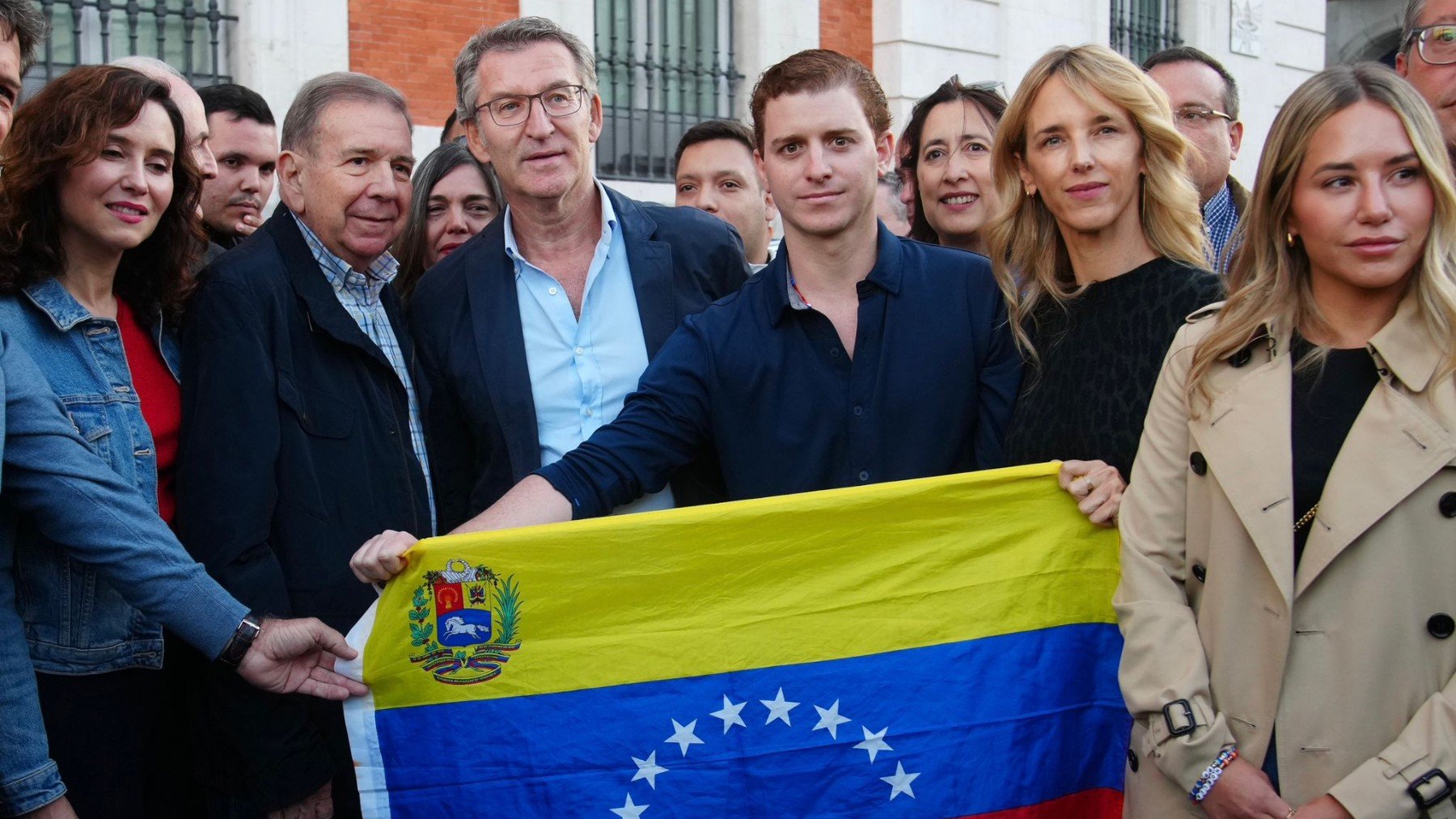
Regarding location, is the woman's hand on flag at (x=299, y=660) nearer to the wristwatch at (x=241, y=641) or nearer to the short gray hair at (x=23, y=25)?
the wristwatch at (x=241, y=641)

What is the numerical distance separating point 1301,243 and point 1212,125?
9.16 feet

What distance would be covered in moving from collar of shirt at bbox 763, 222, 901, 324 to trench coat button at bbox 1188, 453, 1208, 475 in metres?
Answer: 0.93

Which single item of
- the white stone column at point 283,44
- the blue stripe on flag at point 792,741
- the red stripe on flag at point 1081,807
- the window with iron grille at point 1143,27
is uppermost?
the window with iron grille at point 1143,27

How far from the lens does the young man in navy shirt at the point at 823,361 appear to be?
3266mm

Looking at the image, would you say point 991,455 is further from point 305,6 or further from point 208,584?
point 305,6

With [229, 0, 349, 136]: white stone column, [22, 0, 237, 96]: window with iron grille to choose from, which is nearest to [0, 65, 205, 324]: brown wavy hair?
[22, 0, 237, 96]: window with iron grille

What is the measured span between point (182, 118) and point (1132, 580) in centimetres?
252

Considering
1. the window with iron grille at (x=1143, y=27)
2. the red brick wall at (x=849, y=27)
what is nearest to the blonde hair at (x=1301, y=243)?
the red brick wall at (x=849, y=27)

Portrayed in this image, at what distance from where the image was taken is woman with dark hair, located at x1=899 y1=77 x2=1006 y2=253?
483 centimetres

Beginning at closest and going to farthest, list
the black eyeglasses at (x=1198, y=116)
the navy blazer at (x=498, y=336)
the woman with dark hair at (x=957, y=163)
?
the navy blazer at (x=498, y=336)
the woman with dark hair at (x=957, y=163)
the black eyeglasses at (x=1198, y=116)

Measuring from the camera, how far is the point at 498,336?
368 cm

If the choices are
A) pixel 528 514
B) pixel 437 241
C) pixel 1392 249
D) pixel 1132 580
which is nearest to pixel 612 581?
pixel 528 514

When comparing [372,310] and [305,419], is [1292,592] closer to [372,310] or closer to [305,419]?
[305,419]

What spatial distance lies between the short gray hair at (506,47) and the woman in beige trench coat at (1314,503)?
2.01 metres
